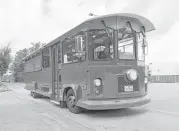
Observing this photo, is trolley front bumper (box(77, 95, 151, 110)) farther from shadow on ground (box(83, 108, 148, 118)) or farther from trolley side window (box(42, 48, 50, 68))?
trolley side window (box(42, 48, 50, 68))

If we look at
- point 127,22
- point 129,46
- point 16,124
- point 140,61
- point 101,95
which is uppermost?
point 127,22

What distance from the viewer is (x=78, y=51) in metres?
7.20

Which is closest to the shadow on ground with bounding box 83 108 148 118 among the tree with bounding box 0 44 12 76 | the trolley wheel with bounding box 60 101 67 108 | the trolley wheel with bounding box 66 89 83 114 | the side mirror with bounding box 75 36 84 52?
the trolley wheel with bounding box 66 89 83 114

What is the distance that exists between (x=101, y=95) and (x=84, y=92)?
0.58 metres

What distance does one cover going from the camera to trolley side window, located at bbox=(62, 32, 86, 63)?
709 centimetres

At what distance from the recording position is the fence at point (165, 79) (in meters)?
34.0

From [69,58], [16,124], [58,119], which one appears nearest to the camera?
[16,124]

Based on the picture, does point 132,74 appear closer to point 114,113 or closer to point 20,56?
point 114,113

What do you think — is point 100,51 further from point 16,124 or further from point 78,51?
point 16,124

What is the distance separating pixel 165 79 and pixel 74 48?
2984 centimetres

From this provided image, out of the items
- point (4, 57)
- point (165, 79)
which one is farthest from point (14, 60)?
point (165, 79)

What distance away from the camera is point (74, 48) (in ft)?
25.1

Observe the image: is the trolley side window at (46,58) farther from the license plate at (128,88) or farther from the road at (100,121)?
A: the license plate at (128,88)

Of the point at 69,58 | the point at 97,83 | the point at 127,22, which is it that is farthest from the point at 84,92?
the point at 127,22
